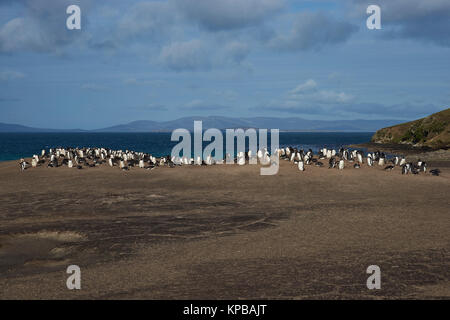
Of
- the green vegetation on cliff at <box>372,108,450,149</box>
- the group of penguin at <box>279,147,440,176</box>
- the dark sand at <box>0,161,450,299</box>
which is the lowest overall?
the dark sand at <box>0,161,450,299</box>

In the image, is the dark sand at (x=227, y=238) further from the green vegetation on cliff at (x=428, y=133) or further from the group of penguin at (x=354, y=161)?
the green vegetation on cliff at (x=428, y=133)

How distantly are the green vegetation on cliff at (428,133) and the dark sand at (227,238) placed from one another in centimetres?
5947

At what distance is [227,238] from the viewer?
1512 centimetres

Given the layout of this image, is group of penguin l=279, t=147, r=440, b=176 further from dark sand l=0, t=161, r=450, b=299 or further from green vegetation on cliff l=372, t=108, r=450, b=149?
green vegetation on cliff l=372, t=108, r=450, b=149

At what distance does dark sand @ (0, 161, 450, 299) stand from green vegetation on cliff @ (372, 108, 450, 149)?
59469mm

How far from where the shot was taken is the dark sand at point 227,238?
1030 cm

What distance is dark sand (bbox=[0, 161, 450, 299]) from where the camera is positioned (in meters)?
10.3

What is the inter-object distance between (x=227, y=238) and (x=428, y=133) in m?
88.3

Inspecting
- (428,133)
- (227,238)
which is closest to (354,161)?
(227,238)

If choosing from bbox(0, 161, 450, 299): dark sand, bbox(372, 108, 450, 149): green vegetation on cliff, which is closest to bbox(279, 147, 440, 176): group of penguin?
bbox(0, 161, 450, 299): dark sand

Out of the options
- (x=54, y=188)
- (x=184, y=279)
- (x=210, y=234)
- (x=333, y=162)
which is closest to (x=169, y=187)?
(x=54, y=188)

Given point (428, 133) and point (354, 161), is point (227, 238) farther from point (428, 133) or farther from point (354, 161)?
point (428, 133)

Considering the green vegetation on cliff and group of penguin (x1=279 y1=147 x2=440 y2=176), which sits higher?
the green vegetation on cliff
